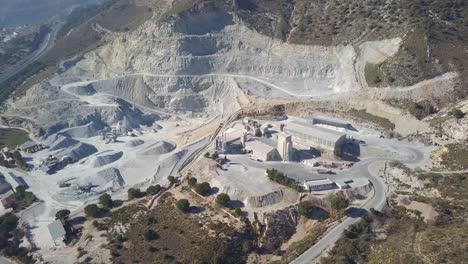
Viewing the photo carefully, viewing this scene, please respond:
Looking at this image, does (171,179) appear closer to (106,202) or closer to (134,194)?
(134,194)

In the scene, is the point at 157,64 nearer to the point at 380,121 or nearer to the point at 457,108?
the point at 380,121

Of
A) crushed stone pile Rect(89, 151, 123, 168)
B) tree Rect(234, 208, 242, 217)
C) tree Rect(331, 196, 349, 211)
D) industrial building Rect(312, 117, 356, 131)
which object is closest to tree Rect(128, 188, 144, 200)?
tree Rect(234, 208, 242, 217)

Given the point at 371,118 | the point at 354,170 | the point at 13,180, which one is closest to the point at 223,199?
the point at 354,170

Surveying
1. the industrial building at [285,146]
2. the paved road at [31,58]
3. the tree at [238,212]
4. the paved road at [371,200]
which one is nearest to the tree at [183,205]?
the tree at [238,212]

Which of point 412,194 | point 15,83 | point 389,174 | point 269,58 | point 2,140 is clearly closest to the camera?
point 412,194

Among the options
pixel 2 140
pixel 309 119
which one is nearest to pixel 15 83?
pixel 2 140

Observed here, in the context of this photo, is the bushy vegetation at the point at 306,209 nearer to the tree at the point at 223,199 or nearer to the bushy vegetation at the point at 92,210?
the tree at the point at 223,199
